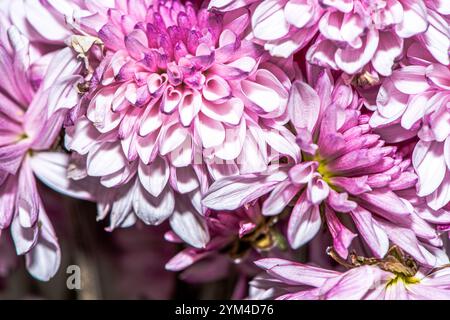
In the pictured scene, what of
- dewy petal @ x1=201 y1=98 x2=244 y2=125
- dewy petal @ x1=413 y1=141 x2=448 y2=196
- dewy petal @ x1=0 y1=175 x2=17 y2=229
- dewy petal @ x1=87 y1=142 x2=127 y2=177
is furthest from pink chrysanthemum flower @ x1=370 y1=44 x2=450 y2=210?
dewy petal @ x1=0 y1=175 x2=17 y2=229

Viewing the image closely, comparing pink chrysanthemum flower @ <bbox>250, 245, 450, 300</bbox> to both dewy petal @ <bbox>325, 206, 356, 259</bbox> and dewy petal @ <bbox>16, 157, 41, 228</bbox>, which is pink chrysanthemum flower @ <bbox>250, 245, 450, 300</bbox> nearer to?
dewy petal @ <bbox>325, 206, 356, 259</bbox>

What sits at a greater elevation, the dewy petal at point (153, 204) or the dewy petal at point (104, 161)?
the dewy petal at point (104, 161)

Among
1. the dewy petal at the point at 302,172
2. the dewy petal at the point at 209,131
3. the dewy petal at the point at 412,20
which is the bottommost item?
the dewy petal at the point at 302,172

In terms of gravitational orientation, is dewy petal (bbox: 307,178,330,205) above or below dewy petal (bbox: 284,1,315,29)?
below

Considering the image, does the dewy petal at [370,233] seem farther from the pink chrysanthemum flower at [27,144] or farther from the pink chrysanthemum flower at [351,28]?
the pink chrysanthemum flower at [27,144]

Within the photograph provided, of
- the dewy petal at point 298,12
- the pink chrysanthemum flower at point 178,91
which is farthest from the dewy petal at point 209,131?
the dewy petal at point 298,12

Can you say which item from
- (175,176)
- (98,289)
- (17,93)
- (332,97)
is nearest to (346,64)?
(332,97)

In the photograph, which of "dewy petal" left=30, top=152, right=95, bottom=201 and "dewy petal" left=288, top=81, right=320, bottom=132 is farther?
"dewy petal" left=30, top=152, right=95, bottom=201

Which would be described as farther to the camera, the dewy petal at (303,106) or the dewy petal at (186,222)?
the dewy petal at (186,222)
